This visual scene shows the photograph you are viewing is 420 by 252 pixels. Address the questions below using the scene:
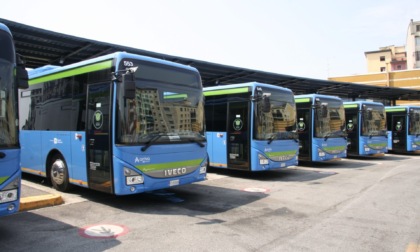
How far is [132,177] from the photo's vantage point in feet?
21.6

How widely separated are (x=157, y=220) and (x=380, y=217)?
397 centimetres

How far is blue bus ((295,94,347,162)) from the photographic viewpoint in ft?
45.8

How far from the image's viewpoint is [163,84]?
280 inches

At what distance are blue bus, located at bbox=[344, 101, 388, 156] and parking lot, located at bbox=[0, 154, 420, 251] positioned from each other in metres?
7.68

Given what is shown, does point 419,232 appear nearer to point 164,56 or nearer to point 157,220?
point 157,220

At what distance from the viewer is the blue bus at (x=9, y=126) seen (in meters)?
4.60

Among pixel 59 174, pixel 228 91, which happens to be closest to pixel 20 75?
pixel 59 174

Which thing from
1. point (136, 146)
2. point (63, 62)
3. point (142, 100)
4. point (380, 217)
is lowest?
point (380, 217)

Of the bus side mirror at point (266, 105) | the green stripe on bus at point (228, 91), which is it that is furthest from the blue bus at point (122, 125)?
the green stripe on bus at point (228, 91)

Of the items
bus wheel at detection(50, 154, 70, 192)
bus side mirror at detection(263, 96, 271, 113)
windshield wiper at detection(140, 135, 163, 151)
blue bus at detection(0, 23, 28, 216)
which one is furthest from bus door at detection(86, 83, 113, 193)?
bus side mirror at detection(263, 96, 271, 113)

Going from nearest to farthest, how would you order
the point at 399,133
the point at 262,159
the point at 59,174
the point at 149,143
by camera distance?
the point at 149,143 < the point at 59,174 < the point at 262,159 < the point at 399,133

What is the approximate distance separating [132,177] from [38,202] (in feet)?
6.50

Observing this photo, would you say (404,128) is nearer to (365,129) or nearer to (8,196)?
(365,129)

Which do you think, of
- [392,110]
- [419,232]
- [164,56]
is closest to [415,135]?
[392,110]
